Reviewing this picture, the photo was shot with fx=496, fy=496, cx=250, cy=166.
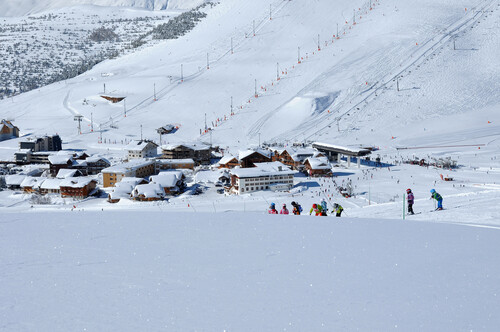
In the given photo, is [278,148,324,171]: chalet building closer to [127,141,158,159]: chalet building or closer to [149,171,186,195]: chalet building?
[149,171,186,195]: chalet building

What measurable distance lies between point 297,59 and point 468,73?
22330mm

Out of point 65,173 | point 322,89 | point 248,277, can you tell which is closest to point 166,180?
point 65,173

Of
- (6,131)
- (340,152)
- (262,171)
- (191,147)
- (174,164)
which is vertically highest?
(6,131)

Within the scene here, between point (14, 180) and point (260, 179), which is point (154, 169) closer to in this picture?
point (14, 180)

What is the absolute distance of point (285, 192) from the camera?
2884cm

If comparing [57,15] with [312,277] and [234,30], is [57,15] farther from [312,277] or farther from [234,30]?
[312,277]

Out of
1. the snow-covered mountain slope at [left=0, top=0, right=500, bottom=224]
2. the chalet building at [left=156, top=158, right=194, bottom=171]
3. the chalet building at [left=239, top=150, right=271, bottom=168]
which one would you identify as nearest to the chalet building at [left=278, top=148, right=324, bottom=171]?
the chalet building at [left=239, top=150, right=271, bottom=168]

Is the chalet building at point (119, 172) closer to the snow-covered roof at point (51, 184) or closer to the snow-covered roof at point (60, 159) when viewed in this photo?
the snow-covered roof at point (51, 184)

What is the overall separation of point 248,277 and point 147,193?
24905 mm

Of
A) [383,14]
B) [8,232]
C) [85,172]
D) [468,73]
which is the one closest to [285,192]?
[85,172]

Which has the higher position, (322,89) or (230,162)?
(322,89)

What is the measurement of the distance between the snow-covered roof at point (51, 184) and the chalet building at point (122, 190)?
13.9ft

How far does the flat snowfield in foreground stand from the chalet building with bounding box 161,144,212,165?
34690 millimetres

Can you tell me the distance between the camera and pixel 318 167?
33.2m
